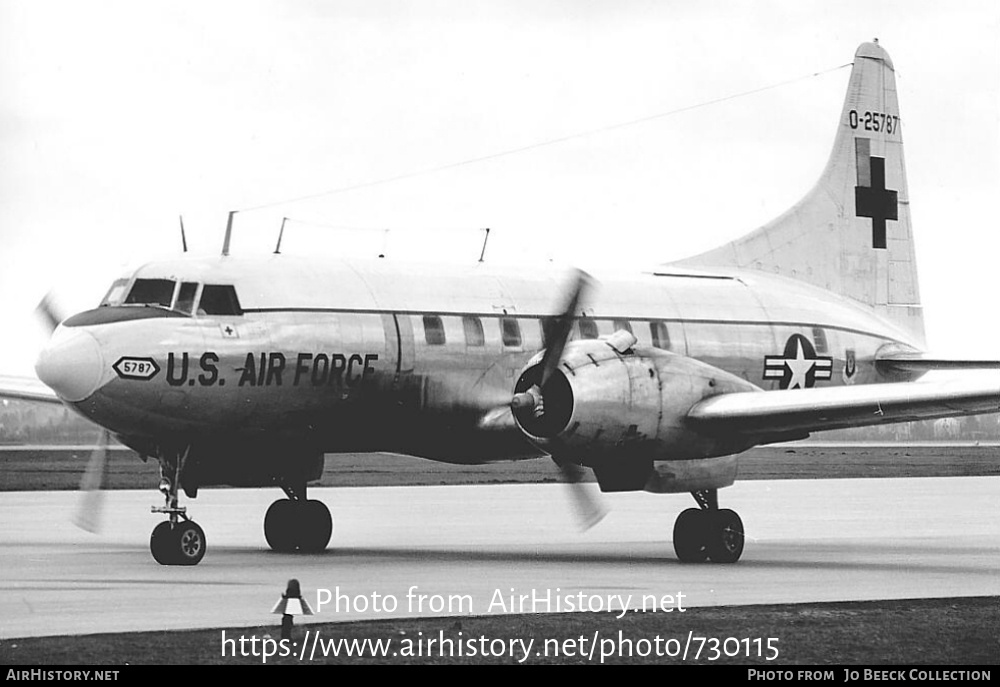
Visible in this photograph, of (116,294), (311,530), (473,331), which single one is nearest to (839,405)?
(473,331)

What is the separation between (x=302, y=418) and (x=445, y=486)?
19.3m

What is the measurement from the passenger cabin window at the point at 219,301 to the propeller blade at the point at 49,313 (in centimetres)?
194

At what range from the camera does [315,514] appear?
20.8 meters

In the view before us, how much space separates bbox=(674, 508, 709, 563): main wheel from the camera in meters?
19.4

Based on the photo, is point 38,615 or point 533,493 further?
point 533,493

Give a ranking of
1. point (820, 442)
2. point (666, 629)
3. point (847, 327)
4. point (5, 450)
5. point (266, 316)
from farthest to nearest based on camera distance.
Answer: point (820, 442) → point (5, 450) → point (847, 327) → point (266, 316) → point (666, 629)

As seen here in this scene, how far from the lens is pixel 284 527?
20.8 meters

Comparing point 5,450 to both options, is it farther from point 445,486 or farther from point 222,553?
point 222,553

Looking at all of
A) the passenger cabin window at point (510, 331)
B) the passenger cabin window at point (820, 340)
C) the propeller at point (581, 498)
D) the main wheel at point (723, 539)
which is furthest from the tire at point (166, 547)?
the passenger cabin window at point (820, 340)

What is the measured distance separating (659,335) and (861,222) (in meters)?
5.50

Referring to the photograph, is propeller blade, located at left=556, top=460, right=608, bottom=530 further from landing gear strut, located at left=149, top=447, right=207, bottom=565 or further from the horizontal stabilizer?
the horizontal stabilizer

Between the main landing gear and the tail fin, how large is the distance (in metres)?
6.00

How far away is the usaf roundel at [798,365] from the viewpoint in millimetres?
22812
